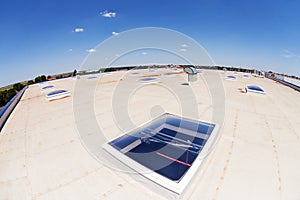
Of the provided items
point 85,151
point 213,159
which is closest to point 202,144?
point 213,159

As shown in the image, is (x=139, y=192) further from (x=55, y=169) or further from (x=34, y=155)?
(x=34, y=155)

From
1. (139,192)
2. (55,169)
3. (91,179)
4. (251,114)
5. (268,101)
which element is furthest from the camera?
(268,101)

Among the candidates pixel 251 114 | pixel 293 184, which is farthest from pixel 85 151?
pixel 251 114

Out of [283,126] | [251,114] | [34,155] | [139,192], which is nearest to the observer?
[139,192]

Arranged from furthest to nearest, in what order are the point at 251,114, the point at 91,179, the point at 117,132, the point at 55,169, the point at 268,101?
the point at 268,101 → the point at 251,114 → the point at 117,132 → the point at 55,169 → the point at 91,179

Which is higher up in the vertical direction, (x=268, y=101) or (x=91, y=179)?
(x=268, y=101)

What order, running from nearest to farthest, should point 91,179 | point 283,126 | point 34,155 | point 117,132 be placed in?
point 91,179
point 34,155
point 117,132
point 283,126

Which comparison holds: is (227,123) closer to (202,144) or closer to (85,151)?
(202,144)

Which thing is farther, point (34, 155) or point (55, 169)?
point (34, 155)

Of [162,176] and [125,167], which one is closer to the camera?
[162,176]
